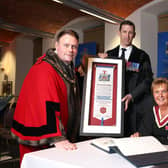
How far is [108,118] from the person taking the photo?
217cm

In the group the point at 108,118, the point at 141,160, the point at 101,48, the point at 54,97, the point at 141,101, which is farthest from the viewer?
the point at 101,48

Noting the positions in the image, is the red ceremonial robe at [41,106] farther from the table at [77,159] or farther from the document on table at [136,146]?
→ the document on table at [136,146]

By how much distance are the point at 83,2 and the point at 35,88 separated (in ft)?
13.5

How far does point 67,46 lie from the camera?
206cm

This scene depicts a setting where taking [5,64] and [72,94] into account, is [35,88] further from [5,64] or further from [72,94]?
[5,64]

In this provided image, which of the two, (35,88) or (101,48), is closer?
(35,88)

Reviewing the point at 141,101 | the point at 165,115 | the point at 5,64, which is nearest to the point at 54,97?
the point at 165,115

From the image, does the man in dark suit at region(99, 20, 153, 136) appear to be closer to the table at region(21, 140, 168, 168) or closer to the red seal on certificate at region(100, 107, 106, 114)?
the red seal on certificate at region(100, 107, 106, 114)

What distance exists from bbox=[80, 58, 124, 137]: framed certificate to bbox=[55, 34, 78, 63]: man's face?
0.25 meters

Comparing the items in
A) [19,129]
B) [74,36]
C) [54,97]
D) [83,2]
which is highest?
[83,2]

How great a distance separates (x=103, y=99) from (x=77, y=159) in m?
0.95

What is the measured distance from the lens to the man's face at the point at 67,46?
80.5 inches

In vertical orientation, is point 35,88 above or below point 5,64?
below

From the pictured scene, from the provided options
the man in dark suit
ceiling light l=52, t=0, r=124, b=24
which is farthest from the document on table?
ceiling light l=52, t=0, r=124, b=24
